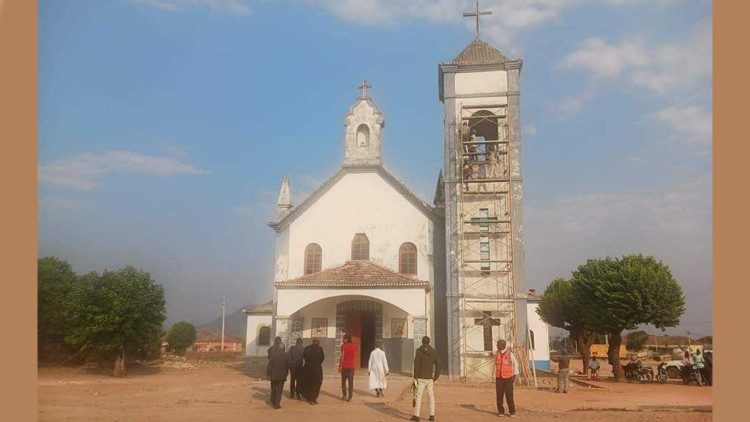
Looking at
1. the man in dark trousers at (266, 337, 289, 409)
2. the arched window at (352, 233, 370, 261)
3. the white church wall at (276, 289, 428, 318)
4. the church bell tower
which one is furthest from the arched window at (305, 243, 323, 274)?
the man in dark trousers at (266, 337, 289, 409)

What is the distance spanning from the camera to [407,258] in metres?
23.5

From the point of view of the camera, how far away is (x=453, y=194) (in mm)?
22969

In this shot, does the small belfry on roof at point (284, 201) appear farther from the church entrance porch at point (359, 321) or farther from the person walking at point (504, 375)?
the person walking at point (504, 375)

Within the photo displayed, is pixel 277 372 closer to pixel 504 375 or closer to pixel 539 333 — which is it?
pixel 504 375

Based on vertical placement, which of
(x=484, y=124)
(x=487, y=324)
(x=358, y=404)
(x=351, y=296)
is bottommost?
(x=358, y=404)

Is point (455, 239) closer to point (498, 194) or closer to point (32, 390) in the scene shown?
point (498, 194)

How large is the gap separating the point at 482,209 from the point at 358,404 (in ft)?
38.9

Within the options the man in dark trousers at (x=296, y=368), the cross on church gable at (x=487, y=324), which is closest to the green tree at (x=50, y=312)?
the man in dark trousers at (x=296, y=368)

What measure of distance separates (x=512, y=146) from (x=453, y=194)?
127 inches

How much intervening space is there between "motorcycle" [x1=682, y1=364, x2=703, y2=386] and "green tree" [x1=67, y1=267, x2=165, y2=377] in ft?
71.4

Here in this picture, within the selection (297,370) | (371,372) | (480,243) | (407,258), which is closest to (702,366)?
(480,243)

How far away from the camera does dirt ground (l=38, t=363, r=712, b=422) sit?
37.8 feet

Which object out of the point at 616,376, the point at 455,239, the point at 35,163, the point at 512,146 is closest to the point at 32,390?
the point at 35,163

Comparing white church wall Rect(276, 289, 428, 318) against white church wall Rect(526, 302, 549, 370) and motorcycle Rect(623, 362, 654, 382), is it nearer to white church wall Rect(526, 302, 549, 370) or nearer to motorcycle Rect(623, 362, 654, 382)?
motorcycle Rect(623, 362, 654, 382)
